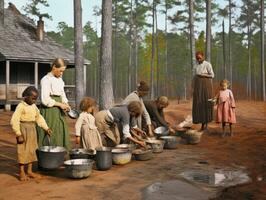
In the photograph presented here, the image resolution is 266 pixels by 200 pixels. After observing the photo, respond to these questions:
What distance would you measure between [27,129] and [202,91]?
20.3 ft

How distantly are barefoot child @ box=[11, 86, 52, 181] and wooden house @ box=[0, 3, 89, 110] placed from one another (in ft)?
49.2

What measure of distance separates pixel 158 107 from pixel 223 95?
232cm

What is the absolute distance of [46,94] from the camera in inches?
239

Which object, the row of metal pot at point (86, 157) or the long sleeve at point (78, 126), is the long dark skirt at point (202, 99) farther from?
the long sleeve at point (78, 126)

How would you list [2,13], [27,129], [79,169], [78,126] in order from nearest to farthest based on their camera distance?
[79,169] < [27,129] < [78,126] < [2,13]

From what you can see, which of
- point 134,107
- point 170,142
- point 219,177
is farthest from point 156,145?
point 219,177

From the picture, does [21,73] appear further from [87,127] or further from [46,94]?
[46,94]

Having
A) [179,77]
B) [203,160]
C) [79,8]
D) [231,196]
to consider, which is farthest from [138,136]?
[179,77]

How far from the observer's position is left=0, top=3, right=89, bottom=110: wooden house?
2016 cm

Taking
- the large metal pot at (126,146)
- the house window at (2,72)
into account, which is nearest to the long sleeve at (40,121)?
the large metal pot at (126,146)

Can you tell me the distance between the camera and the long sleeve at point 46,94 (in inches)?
237

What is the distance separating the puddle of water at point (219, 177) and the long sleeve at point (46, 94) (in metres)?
2.65

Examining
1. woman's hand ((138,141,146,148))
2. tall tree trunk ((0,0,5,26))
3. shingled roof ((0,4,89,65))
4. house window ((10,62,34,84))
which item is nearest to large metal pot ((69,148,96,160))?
woman's hand ((138,141,146,148))

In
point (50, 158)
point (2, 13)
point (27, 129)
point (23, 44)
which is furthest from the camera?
point (2, 13)
